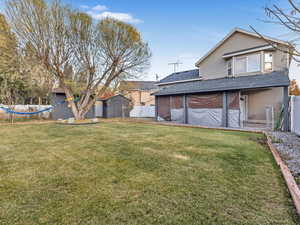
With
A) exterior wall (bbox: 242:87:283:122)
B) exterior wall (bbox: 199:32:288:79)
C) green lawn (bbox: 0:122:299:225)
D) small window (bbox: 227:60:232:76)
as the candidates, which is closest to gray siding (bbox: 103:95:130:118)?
exterior wall (bbox: 199:32:288:79)

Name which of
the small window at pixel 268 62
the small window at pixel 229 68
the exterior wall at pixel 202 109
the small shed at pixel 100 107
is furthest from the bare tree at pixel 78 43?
the small window at pixel 268 62

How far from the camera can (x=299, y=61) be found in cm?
213

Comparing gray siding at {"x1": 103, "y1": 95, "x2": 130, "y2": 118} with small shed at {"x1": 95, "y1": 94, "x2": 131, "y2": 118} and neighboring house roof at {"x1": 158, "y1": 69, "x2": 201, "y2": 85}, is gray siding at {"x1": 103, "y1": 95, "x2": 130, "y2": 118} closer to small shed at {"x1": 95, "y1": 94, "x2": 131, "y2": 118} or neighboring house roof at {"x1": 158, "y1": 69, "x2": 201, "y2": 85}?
small shed at {"x1": 95, "y1": 94, "x2": 131, "y2": 118}

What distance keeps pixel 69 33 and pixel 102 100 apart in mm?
7927

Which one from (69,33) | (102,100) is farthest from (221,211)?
(102,100)

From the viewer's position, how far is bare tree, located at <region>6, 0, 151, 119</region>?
9.45 m

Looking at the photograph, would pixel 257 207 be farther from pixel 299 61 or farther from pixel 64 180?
pixel 64 180

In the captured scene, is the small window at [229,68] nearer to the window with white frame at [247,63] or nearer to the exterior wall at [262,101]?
the window with white frame at [247,63]

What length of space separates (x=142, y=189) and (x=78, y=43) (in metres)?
10.9

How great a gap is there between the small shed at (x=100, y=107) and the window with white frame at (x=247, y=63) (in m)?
10.2

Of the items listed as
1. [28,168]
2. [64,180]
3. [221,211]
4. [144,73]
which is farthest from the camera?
[144,73]

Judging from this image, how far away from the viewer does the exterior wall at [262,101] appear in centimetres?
1038

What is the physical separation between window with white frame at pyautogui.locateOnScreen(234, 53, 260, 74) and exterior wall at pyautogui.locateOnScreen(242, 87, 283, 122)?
1.48 meters

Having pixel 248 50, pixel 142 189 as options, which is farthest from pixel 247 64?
Answer: pixel 142 189
